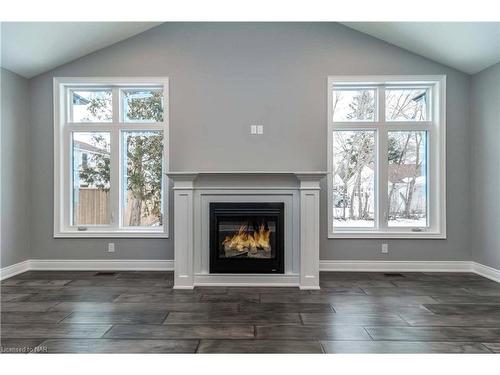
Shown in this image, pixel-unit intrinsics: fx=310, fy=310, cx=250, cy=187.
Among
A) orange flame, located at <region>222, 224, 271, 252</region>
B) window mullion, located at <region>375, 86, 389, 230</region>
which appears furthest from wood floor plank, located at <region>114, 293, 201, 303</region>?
window mullion, located at <region>375, 86, 389, 230</region>

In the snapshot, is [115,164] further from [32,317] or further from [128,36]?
[32,317]

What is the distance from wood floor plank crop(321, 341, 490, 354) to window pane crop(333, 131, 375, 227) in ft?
6.79

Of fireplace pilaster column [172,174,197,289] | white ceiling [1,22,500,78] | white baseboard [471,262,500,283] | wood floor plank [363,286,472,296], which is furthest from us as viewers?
white baseboard [471,262,500,283]

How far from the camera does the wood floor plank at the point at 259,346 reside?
6.41ft

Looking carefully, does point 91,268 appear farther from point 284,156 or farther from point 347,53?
point 347,53

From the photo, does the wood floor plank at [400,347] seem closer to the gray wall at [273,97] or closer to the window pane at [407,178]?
the gray wall at [273,97]

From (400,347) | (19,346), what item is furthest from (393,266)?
(19,346)

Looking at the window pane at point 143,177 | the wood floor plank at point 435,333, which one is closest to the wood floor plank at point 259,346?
the wood floor plank at point 435,333

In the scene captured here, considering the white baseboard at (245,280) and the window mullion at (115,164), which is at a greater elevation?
the window mullion at (115,164)

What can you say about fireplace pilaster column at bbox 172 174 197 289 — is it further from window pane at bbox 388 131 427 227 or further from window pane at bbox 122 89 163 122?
window pane at bbox 388 131 427 227

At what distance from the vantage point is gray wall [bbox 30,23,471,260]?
12.8ft

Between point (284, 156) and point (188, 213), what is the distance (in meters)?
1.42

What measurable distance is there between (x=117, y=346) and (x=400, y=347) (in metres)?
1.84
